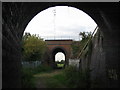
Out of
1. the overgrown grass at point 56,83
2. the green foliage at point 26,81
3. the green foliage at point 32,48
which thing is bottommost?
the overgrown grass at point 56,83

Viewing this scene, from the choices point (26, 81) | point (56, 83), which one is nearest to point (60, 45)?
point (56, 83)

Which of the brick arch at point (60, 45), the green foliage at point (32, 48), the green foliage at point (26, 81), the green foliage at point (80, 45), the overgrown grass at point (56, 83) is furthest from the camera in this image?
the brick arch at point (60, 45)

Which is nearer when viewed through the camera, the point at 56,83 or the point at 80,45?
the point at 56,83

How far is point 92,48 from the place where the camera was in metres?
14.6

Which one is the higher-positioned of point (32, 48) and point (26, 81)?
point (32, 48)

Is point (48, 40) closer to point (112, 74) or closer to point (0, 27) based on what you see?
point (112, 74)

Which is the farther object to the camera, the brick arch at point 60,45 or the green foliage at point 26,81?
the brick arch at point 60,45

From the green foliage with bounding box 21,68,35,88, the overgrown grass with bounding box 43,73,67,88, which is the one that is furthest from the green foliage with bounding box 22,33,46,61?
the green foliage with bounding box 21,68,35,88

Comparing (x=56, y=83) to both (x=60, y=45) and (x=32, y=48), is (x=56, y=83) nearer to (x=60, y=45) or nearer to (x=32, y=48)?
(x=32, y=48)

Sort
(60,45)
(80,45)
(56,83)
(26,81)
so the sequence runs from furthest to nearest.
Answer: (60,45) < (80,45) < (56,83) < (26,81)

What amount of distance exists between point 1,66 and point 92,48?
11103 mm

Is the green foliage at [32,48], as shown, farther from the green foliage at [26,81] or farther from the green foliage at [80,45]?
the green foliage at [26,81]

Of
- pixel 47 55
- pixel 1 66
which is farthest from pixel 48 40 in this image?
pixel 1 66

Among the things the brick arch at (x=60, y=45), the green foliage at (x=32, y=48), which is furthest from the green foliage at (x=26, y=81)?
the brick arch at (x=60, y=45)
